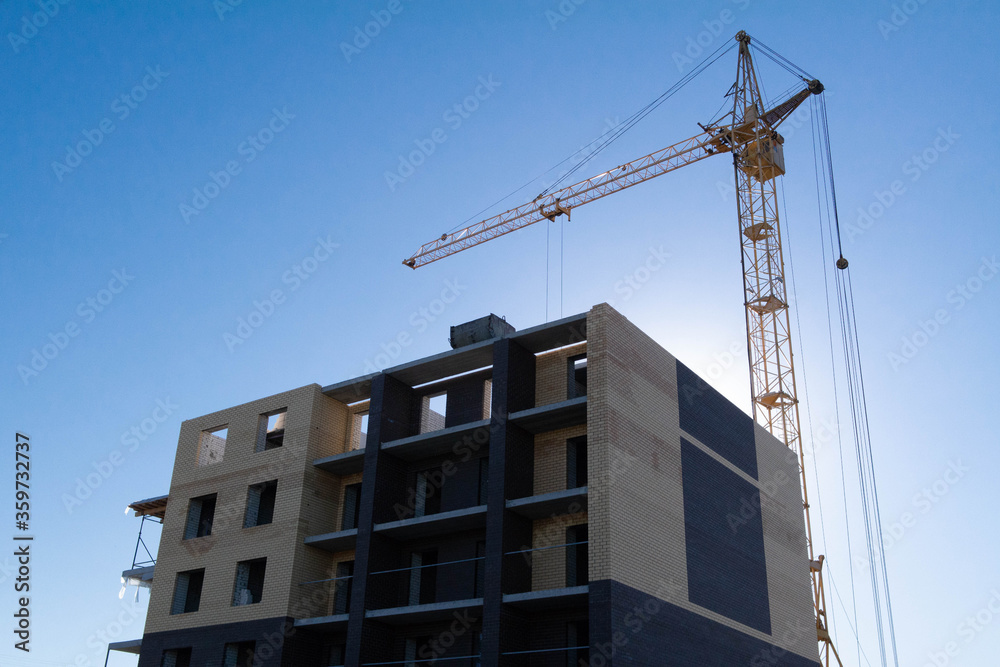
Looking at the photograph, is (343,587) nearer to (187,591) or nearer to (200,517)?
(187,591)

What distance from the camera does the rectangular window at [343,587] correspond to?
31.9m

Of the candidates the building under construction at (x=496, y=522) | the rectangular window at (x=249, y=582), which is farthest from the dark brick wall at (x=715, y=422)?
the rectangular window at (x=249, y=582)

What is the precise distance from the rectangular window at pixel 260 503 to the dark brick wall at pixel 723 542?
1419cm

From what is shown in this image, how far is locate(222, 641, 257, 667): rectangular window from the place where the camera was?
3153 centimetres

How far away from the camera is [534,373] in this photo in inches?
1217

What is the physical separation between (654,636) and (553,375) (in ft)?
28.2

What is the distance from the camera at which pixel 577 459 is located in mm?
29344

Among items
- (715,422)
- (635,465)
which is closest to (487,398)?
(635,465)

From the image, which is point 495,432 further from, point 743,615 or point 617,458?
point 743,615

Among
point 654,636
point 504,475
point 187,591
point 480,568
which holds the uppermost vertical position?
point 504,475

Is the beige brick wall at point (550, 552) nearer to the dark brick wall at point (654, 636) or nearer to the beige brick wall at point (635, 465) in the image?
the beige brick wall at point (635, 465)

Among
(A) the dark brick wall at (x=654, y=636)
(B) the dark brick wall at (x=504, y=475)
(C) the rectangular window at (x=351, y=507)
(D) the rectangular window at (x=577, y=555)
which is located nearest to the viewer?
(A) the dark brick wall at (x=654, y=636)

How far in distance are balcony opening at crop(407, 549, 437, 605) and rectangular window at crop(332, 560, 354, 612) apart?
2184 mm

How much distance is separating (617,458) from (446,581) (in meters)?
7.21
